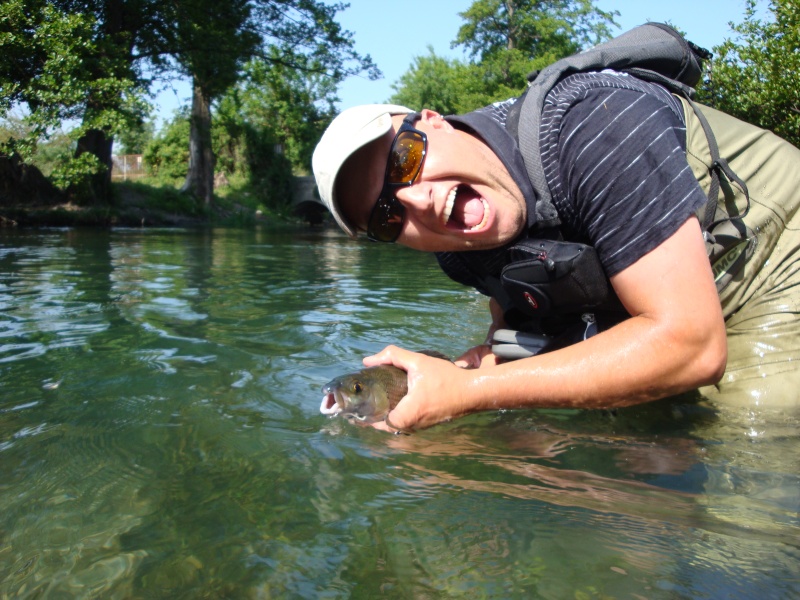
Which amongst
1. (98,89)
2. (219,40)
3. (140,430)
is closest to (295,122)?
(219,40)

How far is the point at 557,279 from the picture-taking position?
3.00 metres

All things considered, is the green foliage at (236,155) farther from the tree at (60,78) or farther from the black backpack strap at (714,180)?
the black backpack strap at (714,180)

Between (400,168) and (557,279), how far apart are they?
31.5 inches

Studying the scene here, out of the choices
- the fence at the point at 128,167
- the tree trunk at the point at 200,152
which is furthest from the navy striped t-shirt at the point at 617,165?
the fence at the point at 128,167

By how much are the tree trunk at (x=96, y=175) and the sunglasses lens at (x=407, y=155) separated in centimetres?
2420

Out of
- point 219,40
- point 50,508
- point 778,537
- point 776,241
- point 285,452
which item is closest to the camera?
point 778,537

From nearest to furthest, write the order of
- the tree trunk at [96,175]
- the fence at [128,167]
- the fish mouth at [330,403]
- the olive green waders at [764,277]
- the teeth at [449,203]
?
the teeth at [449,203], the olive green waders at [764,277], the fish mouth at [330,403], the tree trunk at [96,175], the fence at [128,167]

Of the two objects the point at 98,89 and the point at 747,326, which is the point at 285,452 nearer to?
the point at 747,326

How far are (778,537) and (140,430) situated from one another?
268 centimetres

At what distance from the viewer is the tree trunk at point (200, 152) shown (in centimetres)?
3834

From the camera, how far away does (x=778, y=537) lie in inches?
88.7

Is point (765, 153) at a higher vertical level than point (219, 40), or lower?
lower

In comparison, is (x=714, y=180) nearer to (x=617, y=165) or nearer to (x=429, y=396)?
(x=617, y=165)

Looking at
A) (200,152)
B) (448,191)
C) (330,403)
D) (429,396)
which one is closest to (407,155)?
(448,191)
